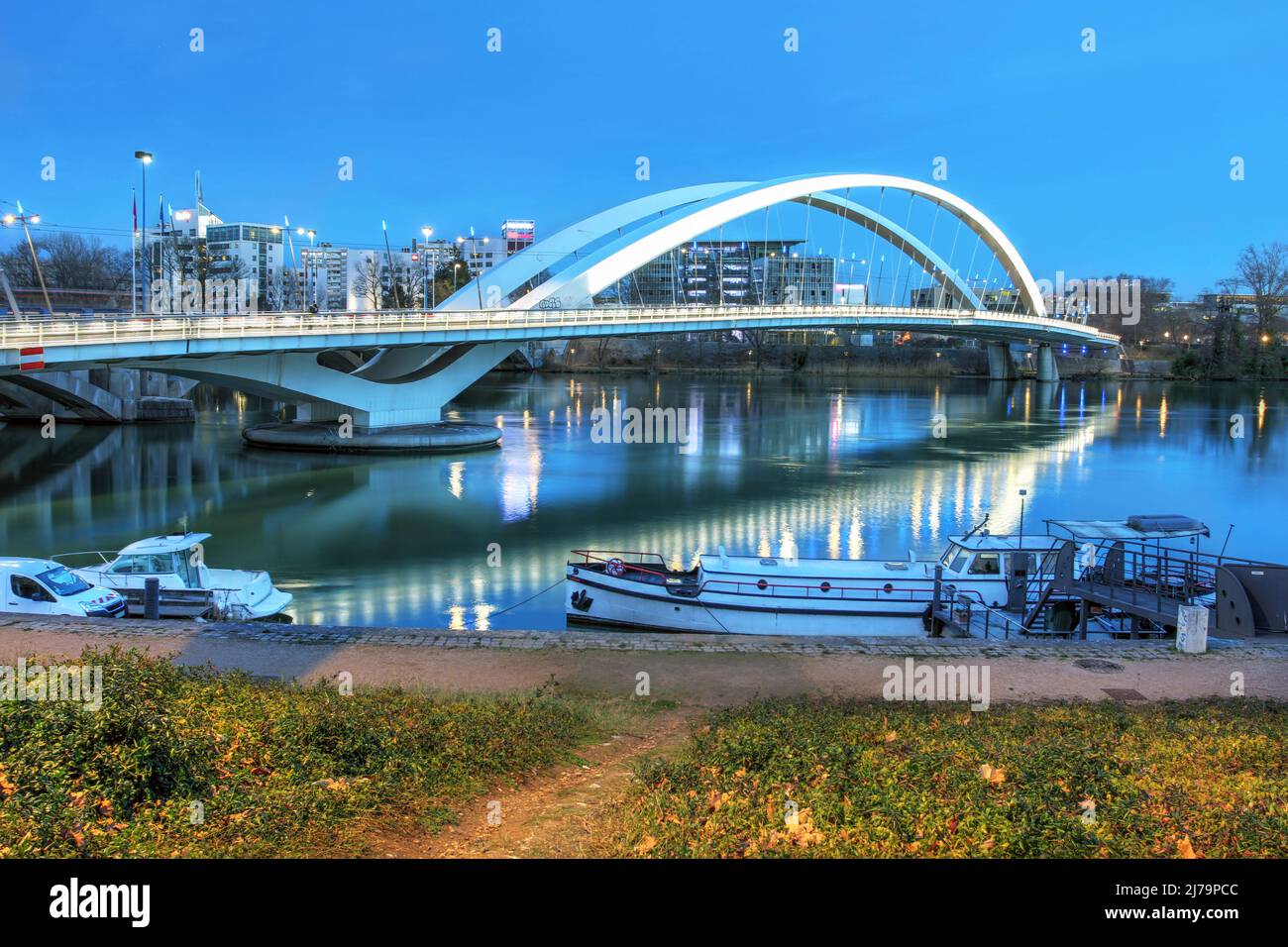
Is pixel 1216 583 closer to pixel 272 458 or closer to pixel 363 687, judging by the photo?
pixel 363 687

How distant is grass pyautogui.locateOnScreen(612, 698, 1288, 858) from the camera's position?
501cm

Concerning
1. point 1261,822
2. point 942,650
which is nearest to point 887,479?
point 942,650

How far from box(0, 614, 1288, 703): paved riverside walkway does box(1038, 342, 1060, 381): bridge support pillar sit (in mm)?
90696

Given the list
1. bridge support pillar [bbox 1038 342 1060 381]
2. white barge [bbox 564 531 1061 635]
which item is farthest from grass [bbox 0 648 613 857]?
bridge support pillar [bbox 1038 342 1060 381]

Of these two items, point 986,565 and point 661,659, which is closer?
point 661,659

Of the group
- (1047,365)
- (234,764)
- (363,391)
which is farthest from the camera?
(1047,365)

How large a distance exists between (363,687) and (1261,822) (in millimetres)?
6576

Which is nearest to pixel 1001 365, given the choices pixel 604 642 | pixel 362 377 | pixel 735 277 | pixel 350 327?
pixel 735 277

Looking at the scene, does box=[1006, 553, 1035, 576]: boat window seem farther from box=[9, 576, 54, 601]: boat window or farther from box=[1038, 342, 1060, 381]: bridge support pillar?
box=[1038, 342, 1060, 381]: bridge support pillar

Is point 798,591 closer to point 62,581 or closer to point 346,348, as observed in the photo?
point 62,581

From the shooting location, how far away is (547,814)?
602 cm

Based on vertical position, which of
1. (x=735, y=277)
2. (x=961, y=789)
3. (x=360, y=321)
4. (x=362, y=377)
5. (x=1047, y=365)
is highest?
(x=735, y=277)

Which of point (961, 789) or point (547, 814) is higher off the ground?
point (961, 789)

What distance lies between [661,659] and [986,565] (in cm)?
760
